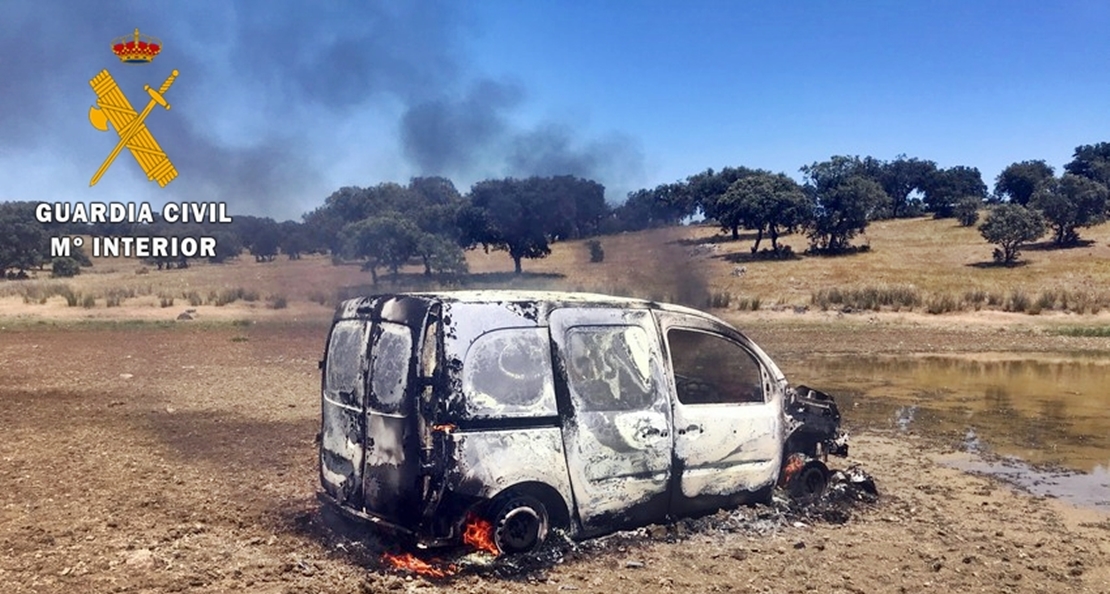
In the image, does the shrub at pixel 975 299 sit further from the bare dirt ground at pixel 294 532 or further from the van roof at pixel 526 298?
the van roof at pixel 526 298

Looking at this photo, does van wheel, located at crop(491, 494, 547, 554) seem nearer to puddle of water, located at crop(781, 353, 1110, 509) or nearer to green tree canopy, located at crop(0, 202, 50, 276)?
puddle of water, located at crop(781, 353, 1110, 509)

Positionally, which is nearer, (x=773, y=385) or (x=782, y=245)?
(x=773, y=385)

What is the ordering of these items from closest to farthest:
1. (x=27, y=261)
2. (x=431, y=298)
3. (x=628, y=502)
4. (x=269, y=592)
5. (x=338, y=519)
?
(x=269, y=592) < (x=431, y=298) < (x=628, y=502) < (x=338, y=519) < (x=27, y=261)

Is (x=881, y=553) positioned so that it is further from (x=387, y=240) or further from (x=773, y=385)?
(x=387, y=240)

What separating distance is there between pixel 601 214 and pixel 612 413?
17.7 m

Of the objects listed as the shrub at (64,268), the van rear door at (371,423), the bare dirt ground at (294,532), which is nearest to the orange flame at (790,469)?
the bare dirt ground at (294,532)

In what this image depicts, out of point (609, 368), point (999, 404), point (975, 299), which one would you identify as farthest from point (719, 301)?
point (609, 368)

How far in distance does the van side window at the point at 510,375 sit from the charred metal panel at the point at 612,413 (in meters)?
0.14

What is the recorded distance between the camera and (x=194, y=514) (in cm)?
765

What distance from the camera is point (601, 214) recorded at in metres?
24.1

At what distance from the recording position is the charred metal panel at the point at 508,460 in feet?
19.7

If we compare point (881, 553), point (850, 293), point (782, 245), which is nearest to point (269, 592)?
point (881, 553)

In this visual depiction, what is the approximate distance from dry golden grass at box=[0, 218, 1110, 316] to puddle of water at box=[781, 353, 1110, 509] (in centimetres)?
412

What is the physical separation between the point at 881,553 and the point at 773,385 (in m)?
1.58
